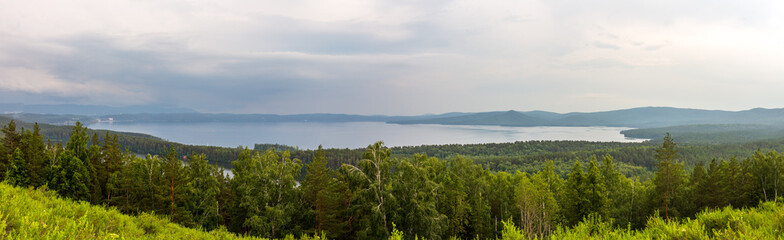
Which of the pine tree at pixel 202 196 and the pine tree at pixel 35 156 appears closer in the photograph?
the pine tree at pixel 35 156

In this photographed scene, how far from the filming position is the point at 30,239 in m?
5.23

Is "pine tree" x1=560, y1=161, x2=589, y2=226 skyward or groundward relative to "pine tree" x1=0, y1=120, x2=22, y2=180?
groundward

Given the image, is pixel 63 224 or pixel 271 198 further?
pixel 271 198

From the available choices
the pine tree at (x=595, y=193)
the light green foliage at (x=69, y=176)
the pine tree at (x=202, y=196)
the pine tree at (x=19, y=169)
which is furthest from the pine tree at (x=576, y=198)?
the pine tree at (x=19, y=169)

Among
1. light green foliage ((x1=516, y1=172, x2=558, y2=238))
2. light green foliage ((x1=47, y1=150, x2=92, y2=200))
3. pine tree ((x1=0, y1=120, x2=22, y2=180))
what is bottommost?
light green foliage ((x1=516, y1=172, x2=558, y2=238))

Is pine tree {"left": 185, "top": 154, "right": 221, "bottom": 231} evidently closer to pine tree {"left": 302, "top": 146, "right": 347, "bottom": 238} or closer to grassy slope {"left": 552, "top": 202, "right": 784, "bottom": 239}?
pine tree {"left": 302, "top": 146, "right": 347, "bottom": 238}

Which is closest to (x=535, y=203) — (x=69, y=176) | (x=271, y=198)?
(x=271, y=198)

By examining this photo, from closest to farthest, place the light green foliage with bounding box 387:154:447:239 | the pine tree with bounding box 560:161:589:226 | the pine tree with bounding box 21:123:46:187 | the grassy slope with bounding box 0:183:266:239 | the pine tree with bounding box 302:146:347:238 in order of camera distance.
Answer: the grassy slope with bounding box 0:183:266:239 < the light green foliage with bounding box 387:154:447:239 < the pine tree with bounding box 302:146:347:238 < the pine tree with bounding box 21:123:46:187 < the pine tree with bounding box 560:161:589:226

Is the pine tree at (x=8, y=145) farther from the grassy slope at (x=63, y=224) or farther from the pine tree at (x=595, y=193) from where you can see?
the pine tree at (x=595, y=193)

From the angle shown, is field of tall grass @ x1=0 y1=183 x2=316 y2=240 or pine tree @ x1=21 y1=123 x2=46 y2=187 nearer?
field of tall grass @ x1=0 y1=183 x2=316 y2=240

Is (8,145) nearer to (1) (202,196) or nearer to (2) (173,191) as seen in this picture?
(2) (173,191)

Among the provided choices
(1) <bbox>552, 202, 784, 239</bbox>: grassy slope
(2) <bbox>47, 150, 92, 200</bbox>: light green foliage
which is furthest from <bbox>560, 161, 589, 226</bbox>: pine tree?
(2) <bbox>47, 150, 92, 200</bbox>: light green foliage

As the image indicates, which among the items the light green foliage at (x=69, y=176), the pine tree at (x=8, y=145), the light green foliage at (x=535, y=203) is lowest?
the light green foliage at (x=535, y=203)

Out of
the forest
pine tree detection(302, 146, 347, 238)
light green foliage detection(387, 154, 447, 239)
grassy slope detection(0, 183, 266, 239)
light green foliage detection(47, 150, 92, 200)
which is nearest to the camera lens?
grassy slope detection(0, 183, 266, 239)
